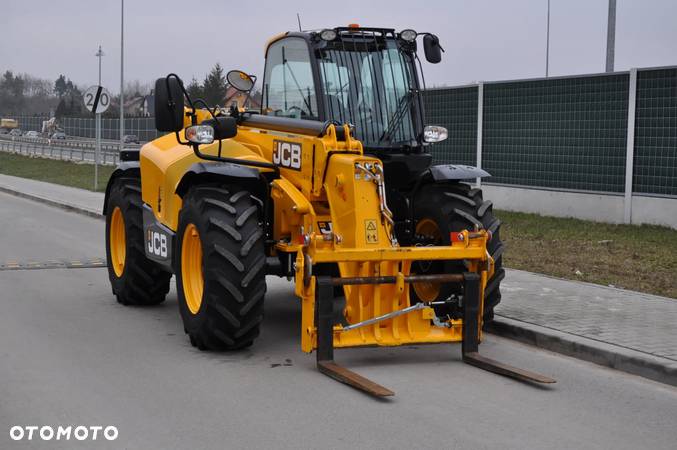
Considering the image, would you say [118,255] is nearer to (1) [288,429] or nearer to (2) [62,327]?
(2) [62,327]

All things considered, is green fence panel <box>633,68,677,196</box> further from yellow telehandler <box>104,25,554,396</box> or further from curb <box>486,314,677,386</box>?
curb <box>486,314,677,386</box>

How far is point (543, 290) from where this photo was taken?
1080 cm

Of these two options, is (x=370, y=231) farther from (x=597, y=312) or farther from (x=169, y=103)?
(x=597, y=312)

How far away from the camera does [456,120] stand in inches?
861

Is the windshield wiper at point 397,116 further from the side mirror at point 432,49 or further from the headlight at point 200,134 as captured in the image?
the headlight at point 200,134

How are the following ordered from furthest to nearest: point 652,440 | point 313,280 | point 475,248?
point 475,248 → point 313,280 → point 652,440

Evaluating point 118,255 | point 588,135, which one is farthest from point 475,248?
point 588,135

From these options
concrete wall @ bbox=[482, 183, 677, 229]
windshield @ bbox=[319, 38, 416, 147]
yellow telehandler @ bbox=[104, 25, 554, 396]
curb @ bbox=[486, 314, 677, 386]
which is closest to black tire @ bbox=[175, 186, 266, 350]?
yellow telehandler @ bbox=[104, 25, 554, 396]

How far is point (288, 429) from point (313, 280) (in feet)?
5.37

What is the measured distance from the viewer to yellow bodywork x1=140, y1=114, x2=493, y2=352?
7.48 metres

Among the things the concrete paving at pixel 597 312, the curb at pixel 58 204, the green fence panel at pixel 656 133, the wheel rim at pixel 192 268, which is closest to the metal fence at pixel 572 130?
the green fence panel at pixel 656 133

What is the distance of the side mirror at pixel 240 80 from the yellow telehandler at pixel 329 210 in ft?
0.04

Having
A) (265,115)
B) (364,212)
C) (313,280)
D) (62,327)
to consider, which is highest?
(265,115)

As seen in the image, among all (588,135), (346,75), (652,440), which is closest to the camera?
(652,440)
